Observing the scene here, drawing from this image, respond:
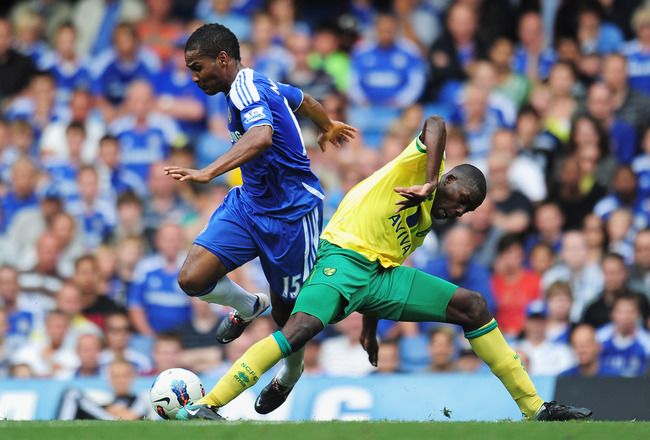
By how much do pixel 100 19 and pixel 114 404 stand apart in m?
7.11

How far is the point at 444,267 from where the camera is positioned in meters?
11.9

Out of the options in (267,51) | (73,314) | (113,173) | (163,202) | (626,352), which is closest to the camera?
(626,352)

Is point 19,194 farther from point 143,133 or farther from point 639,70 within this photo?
point 639,70

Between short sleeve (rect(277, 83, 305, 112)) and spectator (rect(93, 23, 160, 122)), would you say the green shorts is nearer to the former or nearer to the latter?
short sleeve (rect(277, 83, 305, 112))

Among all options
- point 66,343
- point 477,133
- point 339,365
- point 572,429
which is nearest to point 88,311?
point 66,343

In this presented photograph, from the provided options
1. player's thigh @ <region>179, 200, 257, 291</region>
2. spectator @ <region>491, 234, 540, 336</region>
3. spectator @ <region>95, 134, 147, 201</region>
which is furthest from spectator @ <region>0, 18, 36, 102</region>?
player's thigh @ <region>179, 200, 257, 291</region>

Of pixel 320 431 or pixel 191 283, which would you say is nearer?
pixel 320 431

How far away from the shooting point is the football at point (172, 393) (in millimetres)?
8055

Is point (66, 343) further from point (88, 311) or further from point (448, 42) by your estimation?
point (448, 42)

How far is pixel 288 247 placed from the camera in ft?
25.9

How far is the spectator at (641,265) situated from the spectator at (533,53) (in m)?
2.86

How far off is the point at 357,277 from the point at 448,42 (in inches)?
271

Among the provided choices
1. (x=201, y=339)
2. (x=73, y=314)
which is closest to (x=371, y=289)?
(x=201, y=339)

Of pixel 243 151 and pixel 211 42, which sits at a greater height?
pixel 211 42
